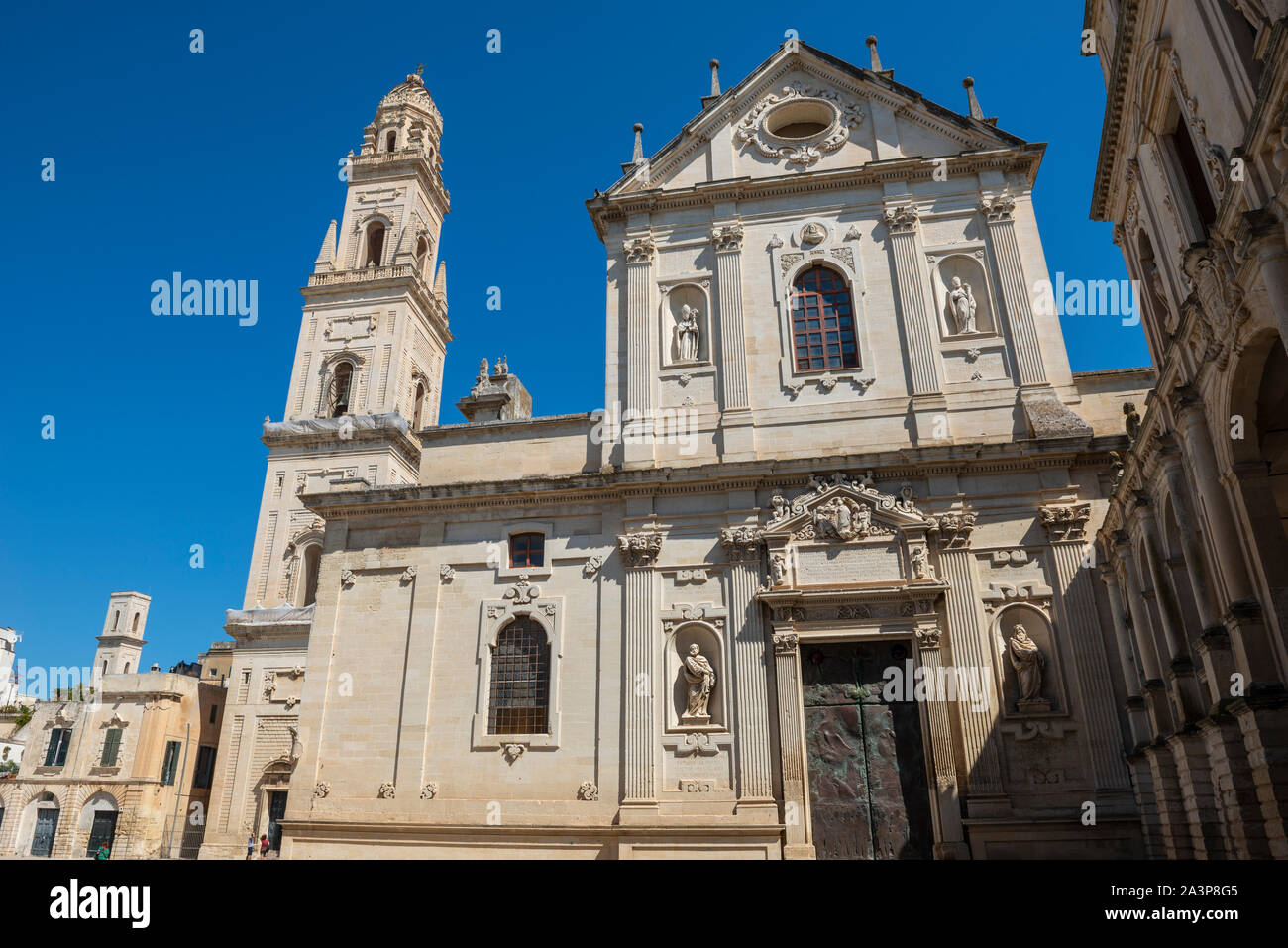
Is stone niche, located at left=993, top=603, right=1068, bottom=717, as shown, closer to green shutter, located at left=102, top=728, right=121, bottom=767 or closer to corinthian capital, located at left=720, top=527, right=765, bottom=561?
corinthian capital, located at left=720, top=527, right=765, bottom=561

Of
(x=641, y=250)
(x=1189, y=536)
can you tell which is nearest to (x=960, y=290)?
(x=641, y=250)

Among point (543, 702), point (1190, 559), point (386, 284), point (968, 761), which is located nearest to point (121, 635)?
point (386, 284)

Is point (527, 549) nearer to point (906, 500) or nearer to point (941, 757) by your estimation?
point (906, 500)

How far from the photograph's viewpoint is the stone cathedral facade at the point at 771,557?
1783 centimetres

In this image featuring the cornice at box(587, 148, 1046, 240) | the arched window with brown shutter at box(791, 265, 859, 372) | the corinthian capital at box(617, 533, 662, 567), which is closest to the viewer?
Answer: the corinthian capital at box(617, 533, 662, 567)

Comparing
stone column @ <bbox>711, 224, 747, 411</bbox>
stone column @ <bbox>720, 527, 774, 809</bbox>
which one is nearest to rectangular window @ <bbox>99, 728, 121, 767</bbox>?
stone column @ <bbox>720, 527, 774, 809</bbox>

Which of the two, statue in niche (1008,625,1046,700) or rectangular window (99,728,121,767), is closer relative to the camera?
statue in niche (1008,625,1046,700)

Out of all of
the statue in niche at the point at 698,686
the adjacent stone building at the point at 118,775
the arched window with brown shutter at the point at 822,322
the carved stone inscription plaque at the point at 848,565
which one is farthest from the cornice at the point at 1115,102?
the adjacent stone building at the point at 118,775

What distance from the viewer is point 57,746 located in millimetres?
46594

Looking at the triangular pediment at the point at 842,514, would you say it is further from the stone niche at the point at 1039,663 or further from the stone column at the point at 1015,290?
the stone column at the point at 1015,290

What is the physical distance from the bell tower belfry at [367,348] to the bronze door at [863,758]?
2568 cm

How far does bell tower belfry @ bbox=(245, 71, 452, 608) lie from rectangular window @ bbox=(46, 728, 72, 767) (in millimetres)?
18020

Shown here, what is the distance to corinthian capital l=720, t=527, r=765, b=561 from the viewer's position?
65.6 ft

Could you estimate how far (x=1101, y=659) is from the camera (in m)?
17.6
